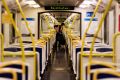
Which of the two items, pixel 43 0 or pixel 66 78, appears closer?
pixel 66 78

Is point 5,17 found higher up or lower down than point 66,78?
higher up

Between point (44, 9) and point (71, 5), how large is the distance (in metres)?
1.26

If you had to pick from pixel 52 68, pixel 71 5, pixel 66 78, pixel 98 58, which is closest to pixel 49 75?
pixel 66 78

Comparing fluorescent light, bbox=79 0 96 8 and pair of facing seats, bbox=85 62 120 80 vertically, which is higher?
fluorescent light, bbox=79 0 96 8

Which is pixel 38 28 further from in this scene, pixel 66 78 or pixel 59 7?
pixel 66 78

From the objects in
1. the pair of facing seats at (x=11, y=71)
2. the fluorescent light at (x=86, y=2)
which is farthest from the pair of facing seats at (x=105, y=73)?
the fluorescent light at (x=86, y=2)

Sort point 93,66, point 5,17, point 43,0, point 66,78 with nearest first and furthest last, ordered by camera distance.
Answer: point 93,66 < point 5,17 < point 66,78 < point 43,0

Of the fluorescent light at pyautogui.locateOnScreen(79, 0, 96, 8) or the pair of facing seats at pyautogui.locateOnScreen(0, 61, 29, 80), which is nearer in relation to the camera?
the pair of facing seats at pyautogui.locateOnScreen(0, 61, 29, 80)

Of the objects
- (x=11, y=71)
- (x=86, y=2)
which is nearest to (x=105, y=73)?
(x=11, y=71)

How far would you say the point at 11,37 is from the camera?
512 inches

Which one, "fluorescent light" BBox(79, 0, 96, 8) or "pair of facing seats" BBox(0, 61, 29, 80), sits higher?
"fluorescent light" BBox(79, 0, 96, 8)

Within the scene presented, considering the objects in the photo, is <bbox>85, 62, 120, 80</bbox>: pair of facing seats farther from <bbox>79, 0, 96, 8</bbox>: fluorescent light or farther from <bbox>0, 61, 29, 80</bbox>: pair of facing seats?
<bbox>79, 0, 96, 8</bbox>: fluorescent light

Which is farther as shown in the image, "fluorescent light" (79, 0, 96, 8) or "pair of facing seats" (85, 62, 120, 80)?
"fluorescent light" (79, 0, 96, 8)

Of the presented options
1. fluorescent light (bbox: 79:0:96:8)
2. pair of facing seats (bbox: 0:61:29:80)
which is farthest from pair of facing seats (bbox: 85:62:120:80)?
fluorescent light (bbox: 79:0:96:8)
